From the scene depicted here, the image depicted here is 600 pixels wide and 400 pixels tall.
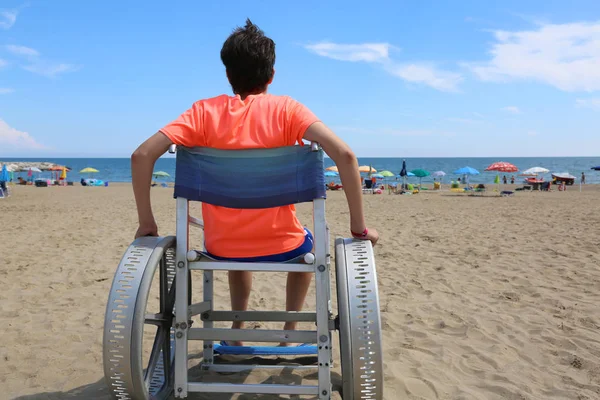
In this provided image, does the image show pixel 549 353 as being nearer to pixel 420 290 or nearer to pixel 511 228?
pixel 420 290

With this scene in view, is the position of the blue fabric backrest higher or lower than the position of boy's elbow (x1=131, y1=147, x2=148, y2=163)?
lower

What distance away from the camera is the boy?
6.49ft

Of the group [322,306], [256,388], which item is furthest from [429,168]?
[256,388]

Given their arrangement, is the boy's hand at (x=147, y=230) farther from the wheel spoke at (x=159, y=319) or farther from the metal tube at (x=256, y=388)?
the metal tube at (x=256, y=388)

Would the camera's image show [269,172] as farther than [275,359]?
No

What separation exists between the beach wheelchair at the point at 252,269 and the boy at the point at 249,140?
0.08 m

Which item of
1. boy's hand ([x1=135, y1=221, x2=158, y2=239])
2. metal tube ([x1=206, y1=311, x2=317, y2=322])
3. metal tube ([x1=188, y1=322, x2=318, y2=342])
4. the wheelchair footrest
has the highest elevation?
boy's hand ([x1=135, y1=221, x2=158, y2=239])

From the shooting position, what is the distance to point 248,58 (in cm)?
221

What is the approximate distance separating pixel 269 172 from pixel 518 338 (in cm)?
233

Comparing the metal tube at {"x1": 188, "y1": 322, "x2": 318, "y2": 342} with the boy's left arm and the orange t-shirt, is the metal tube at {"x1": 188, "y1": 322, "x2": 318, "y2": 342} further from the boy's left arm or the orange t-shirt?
the boy's left arm

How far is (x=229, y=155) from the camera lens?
197 cm

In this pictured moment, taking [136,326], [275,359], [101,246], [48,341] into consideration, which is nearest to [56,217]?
[101,246]

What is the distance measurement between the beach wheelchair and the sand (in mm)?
630

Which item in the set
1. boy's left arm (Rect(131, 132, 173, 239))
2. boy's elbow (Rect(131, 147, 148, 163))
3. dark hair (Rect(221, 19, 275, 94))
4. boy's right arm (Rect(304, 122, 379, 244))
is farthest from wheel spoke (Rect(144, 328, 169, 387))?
dark hair (Rect(221, 19, 275, 94))
